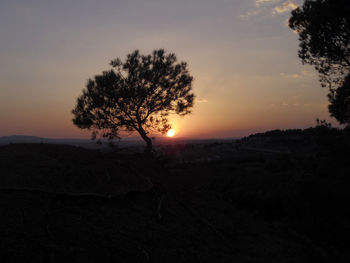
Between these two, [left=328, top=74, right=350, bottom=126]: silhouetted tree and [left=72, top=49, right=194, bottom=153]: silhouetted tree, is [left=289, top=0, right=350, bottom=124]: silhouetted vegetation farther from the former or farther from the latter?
[left=72, top=49, right=194, bottom=153]: silhouetted tree

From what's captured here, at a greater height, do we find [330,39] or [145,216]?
[330,39]

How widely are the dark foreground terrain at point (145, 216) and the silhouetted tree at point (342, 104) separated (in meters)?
2.63

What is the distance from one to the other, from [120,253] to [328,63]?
1595cm

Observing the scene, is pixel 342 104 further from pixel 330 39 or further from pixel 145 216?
pixel 145 216

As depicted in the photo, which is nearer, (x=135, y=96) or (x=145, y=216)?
(x=145, y=216)

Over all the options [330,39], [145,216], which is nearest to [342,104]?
[330,39]

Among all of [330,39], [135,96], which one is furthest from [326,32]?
[135,96]

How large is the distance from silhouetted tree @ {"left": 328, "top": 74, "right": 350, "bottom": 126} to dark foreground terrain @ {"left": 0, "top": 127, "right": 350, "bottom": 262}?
263cm

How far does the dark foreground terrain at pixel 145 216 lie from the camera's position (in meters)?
4.64

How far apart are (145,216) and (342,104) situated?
12116 millimetres

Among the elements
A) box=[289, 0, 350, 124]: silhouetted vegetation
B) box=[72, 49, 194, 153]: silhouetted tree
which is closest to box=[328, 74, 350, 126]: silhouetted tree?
box=[289, 0, 350, 124]: silhouetted vegetation

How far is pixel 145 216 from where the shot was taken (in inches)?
259

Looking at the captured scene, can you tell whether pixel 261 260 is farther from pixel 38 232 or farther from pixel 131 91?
pixel 131 91

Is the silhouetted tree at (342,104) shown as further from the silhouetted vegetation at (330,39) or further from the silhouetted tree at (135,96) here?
the silhouetted tree at (135,96)
